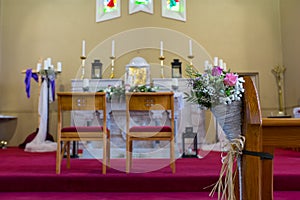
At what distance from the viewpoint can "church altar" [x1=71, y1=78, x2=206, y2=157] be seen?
4.86 m

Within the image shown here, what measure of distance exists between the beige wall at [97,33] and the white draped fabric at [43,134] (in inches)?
28.6

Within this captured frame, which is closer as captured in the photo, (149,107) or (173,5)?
(149,107)

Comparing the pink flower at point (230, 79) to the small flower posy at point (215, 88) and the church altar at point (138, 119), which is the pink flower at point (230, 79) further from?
the church altar at point (138, 119)

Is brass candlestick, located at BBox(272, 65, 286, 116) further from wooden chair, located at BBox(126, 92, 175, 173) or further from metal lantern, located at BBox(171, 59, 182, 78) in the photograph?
wooden chair, located at BBox(126, 92, 175, 173)

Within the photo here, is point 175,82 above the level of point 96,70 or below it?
below

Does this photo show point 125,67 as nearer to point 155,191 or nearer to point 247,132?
point 155,191

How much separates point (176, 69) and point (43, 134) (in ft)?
9.17

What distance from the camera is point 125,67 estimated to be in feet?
21.1

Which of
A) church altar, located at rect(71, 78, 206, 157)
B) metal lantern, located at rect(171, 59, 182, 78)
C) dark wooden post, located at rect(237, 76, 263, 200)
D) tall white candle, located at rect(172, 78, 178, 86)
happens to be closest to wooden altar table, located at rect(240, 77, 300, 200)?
dark wooden post, located at rect(237, 76, 263, 200)

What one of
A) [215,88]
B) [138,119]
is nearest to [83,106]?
[138,119]

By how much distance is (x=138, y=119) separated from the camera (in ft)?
17.0

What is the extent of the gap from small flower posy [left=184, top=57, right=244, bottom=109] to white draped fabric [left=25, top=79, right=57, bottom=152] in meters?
4.70

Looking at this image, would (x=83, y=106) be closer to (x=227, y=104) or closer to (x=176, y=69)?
(x=227, y=104)

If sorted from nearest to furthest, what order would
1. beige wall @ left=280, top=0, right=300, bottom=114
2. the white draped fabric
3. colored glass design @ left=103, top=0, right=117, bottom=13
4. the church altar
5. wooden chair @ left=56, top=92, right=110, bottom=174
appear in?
wooden chair @ left=56, top=92, right=110, bottom=174 → the church altar → the white draped fabric → beige wall @ left=280, top=0, right=300, bottom=114 → colored glass design @ left=103, top=0, right=117, bottom=13
